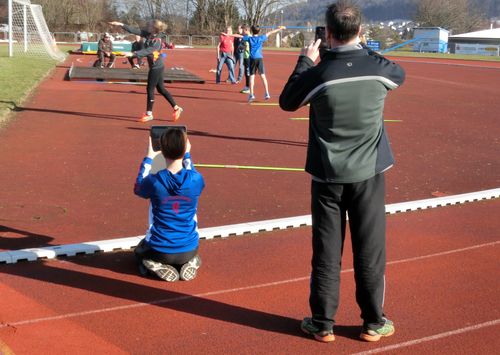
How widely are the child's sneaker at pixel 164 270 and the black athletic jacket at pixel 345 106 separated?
1.73 meters

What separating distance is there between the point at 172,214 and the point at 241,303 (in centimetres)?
92

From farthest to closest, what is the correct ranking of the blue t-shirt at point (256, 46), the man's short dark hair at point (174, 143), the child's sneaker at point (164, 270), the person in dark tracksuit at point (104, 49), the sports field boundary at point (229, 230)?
1. the person in dark tracksuit at point (104, 49)
2. the blue t-shirt at point (256, 46)
3. the sports field boundary at point (229, 230)
4. the child's sneaker at point (164, 270)
5. the man's short dark hair at point (174, 143)

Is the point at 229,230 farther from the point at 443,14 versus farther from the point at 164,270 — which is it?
the point at 443,14

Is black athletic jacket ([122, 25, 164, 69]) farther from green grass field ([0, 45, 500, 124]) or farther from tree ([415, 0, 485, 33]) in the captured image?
tree ([415, 0, 485, 33])

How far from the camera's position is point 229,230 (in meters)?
6.66

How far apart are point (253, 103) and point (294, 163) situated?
7.99 meters

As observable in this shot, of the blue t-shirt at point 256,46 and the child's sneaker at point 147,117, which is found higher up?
the blue t-shirt at point 256,46

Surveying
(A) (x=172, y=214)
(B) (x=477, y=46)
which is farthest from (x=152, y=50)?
(B) (x=477, y=46)

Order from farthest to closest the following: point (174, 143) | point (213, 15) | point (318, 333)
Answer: point (213, 15) → point (174, 143) → point (318, 333)

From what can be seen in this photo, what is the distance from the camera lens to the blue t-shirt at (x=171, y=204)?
5.21 m

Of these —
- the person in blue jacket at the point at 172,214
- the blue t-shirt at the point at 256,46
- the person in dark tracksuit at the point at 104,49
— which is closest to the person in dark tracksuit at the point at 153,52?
the blue t-shirt at the point at 256,46

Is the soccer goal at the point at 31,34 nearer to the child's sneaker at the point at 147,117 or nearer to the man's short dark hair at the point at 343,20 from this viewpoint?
the child's sneaker at the point at 147,117

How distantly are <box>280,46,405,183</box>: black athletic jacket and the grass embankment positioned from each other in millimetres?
10423

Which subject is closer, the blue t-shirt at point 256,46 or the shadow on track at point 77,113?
the shadow on track at point 77,113
